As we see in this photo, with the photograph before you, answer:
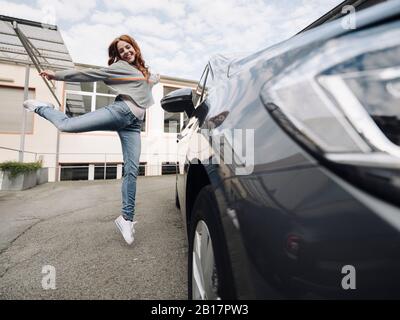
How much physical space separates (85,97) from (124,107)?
1100 cm

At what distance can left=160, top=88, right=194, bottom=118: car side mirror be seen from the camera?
178cm

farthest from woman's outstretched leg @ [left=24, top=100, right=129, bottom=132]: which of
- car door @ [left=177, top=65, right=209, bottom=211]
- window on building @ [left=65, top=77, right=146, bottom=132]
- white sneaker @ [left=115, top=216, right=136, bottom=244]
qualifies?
window on building @ [left=65, top=77, right=146, bottom=132]

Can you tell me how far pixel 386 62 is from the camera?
0.43 meters

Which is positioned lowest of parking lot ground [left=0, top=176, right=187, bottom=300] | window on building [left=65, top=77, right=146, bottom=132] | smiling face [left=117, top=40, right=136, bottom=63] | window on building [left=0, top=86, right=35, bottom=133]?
parking lot ground [left=0, top=176, right=187, bottom=300]

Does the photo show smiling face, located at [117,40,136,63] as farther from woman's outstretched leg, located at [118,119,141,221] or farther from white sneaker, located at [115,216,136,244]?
white sneaker, located at [115,216,136,244]

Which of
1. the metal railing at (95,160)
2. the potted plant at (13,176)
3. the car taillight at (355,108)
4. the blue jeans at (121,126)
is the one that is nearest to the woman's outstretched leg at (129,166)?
the blue jeans at (121,126)

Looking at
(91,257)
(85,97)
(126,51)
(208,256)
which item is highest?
(85,97)

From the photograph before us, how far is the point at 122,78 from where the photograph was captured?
1.96 m

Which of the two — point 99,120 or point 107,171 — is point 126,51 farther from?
point 107,171

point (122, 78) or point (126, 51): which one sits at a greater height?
point (126, 51)

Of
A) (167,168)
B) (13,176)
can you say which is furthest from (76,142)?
(13,176)

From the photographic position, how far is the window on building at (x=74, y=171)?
10.5 m

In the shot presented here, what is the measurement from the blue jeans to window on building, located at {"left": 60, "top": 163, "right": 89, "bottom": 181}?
9494mm

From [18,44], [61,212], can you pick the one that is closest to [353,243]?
[61,212]
